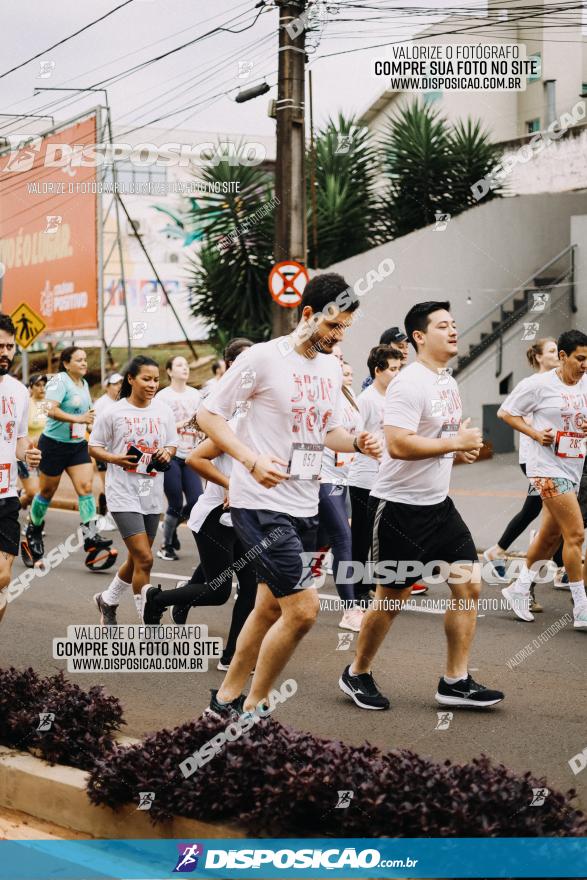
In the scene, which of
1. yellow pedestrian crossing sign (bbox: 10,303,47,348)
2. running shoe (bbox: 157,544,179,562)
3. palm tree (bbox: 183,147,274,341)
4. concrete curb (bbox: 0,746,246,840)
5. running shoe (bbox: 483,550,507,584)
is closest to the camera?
concrete curb (bbox: 0,746,246,840)

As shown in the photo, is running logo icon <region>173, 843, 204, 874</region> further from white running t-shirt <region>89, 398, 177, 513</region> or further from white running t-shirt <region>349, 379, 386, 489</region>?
white running t-shirt <region>349, 379, 386, 489</region>

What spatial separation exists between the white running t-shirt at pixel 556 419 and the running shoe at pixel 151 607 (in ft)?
8.37

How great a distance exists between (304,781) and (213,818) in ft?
1.25

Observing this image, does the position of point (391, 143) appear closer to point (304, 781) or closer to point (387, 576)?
point (387, 576)

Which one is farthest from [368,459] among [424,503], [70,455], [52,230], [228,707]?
[52,230]

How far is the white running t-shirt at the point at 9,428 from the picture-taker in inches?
236

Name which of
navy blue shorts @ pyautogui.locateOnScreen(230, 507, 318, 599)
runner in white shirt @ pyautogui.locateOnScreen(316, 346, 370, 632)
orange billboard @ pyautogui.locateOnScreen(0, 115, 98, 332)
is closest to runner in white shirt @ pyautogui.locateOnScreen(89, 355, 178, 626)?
runner in white shirt @ pyautogui.locateOnScreen(316, 346, 370, 632)

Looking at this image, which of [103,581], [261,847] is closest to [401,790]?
[261,847]

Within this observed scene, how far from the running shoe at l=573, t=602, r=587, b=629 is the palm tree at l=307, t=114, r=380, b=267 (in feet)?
45.7

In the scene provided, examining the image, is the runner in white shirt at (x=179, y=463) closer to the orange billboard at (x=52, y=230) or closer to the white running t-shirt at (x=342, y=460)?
the white running t-shirt at (x=342, y=460)

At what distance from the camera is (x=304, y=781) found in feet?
12.5

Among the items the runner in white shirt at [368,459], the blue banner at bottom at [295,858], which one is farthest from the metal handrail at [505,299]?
the blue banner at bottom at [295,858]

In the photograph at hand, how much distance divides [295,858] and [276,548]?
4.51ft

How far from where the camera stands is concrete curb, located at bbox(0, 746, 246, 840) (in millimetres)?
4000
